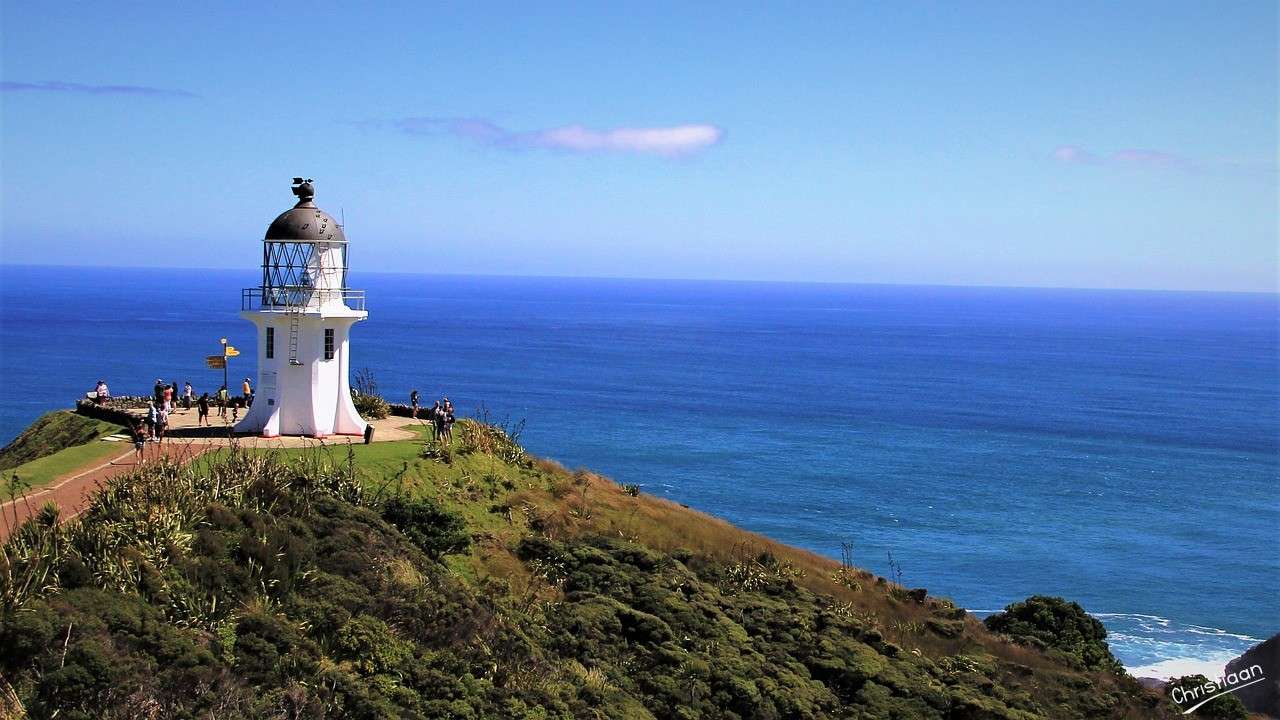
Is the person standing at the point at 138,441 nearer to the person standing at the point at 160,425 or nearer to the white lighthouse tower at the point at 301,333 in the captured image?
the person standing at the point at 160,425

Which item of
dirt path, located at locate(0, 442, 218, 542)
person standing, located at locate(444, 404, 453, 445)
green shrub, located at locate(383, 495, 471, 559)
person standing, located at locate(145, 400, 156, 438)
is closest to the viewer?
dirt path, located at locate(0, 442, 218, 542)

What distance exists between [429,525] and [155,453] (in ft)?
22.8

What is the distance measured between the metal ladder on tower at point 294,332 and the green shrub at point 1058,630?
18.7 meters

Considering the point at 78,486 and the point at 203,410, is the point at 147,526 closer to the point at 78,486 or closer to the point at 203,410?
the point at 78,486

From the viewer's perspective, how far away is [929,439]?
268ft

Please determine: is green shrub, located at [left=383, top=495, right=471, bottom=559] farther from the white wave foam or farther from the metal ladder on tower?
the white wave foam

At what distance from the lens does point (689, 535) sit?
27.9 m

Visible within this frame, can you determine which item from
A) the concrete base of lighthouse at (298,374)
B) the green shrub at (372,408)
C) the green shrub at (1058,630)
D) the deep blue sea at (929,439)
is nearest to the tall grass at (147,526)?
the concrete base of lighthouse at (298,374)

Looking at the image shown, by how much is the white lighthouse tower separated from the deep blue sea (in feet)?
83.5

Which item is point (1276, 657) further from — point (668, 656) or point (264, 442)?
Answer: point (264, 442)

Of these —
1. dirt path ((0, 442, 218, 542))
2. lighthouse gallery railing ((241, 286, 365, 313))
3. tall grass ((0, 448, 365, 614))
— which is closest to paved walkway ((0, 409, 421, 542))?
dirt path ((0, 442, 218, 542))

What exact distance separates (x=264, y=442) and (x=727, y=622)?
1210 cm

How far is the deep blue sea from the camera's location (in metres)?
48.2

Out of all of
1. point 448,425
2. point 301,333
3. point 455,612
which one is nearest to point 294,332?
point 301,333
